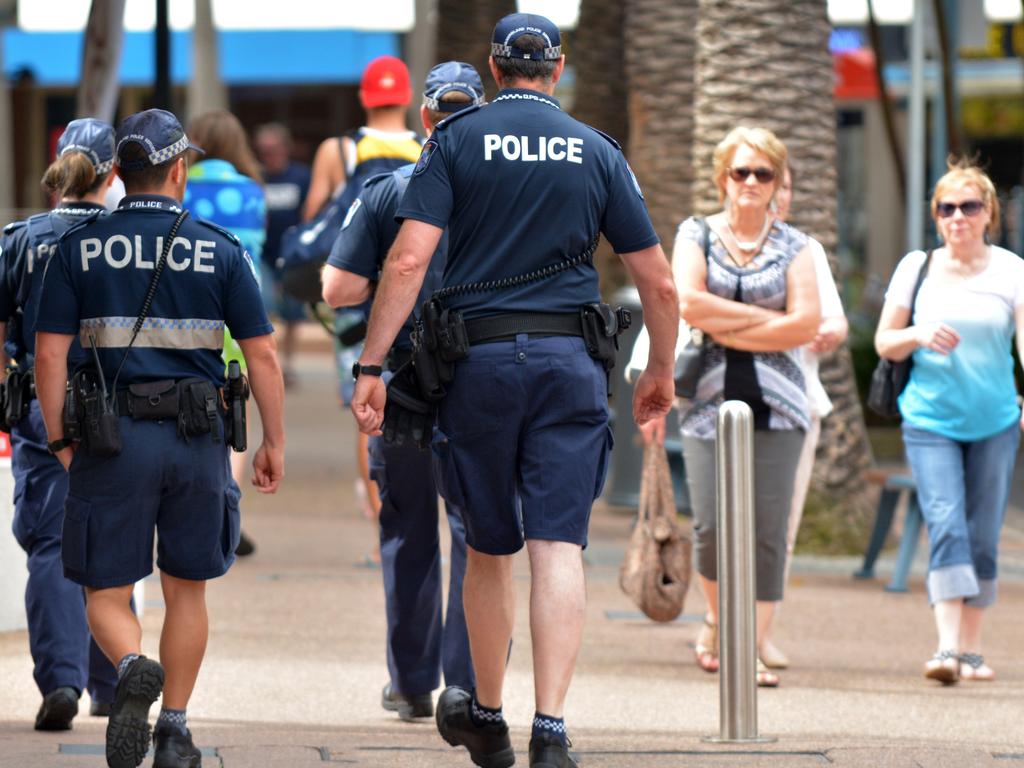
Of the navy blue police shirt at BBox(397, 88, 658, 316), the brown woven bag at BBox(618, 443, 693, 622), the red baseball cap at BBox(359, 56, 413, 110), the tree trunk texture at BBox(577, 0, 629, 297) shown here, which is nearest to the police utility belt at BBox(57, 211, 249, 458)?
the navy blue police shirt at BBox(397, 88, 658, 316)

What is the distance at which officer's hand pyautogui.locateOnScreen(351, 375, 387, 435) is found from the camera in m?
5.49

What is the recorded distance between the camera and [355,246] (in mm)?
6266

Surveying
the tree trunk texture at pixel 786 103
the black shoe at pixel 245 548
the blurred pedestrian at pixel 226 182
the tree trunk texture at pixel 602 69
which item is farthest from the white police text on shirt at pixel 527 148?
the tree trunk texture at pixel 602 69

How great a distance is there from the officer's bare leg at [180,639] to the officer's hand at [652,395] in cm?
130

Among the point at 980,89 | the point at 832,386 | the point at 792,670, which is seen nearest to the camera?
the point at 792,670

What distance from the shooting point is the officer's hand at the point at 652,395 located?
18.5 feet

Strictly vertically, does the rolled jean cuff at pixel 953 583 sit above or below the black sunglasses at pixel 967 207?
below

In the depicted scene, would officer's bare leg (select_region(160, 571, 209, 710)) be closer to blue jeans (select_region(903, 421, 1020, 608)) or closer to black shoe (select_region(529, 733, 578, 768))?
black shoe (select_region(529, 733, 578, 768))

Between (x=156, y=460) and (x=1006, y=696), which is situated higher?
(x=156, y=460)

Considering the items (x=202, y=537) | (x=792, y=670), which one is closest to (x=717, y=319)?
(x=792, y=670)

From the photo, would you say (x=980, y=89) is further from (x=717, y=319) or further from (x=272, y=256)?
(x=717, y=319)

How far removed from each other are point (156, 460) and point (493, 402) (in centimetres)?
89

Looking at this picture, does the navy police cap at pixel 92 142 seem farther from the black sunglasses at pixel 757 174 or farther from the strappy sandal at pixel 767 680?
the strappy sandal at pixel 767 680

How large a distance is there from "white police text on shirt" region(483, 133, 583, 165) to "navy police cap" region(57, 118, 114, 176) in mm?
1402
